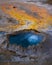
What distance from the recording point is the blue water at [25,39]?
181 cm

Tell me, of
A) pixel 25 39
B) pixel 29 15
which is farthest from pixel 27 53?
pixel 29 15

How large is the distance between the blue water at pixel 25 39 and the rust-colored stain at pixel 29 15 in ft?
0.32

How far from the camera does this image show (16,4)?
2293 millimetres

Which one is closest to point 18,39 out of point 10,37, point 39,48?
point 10,37

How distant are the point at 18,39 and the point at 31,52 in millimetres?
171

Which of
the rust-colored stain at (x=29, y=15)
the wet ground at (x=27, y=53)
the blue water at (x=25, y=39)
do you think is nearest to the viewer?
the wet ground at (x=27, y=53)

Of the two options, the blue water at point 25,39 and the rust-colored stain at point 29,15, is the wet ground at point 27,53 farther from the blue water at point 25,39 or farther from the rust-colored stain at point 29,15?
the rust-colored stain at point 29,15

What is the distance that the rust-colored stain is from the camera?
200 centimetres

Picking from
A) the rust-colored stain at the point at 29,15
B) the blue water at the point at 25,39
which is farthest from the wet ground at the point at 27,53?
the rust-colored stain at the point at 29,15

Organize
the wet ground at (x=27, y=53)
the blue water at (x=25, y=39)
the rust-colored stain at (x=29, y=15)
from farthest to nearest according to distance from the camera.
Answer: the rust-colored stain at (x=29, y=15)
the blue water at (x=25, y=39)
the wet ground at (x=27, y=53)

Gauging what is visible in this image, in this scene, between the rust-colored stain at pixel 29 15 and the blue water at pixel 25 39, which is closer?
the blue water at pixel 25 39

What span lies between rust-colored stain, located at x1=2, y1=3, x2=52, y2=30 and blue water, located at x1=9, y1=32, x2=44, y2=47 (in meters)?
0.10

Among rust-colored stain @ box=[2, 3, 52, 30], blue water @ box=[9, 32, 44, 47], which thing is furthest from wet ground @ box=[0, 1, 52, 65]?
rust-colored stain @ box=[2, 3, 52, 30]

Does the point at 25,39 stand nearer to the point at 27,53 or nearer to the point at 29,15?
the point at 27,53
